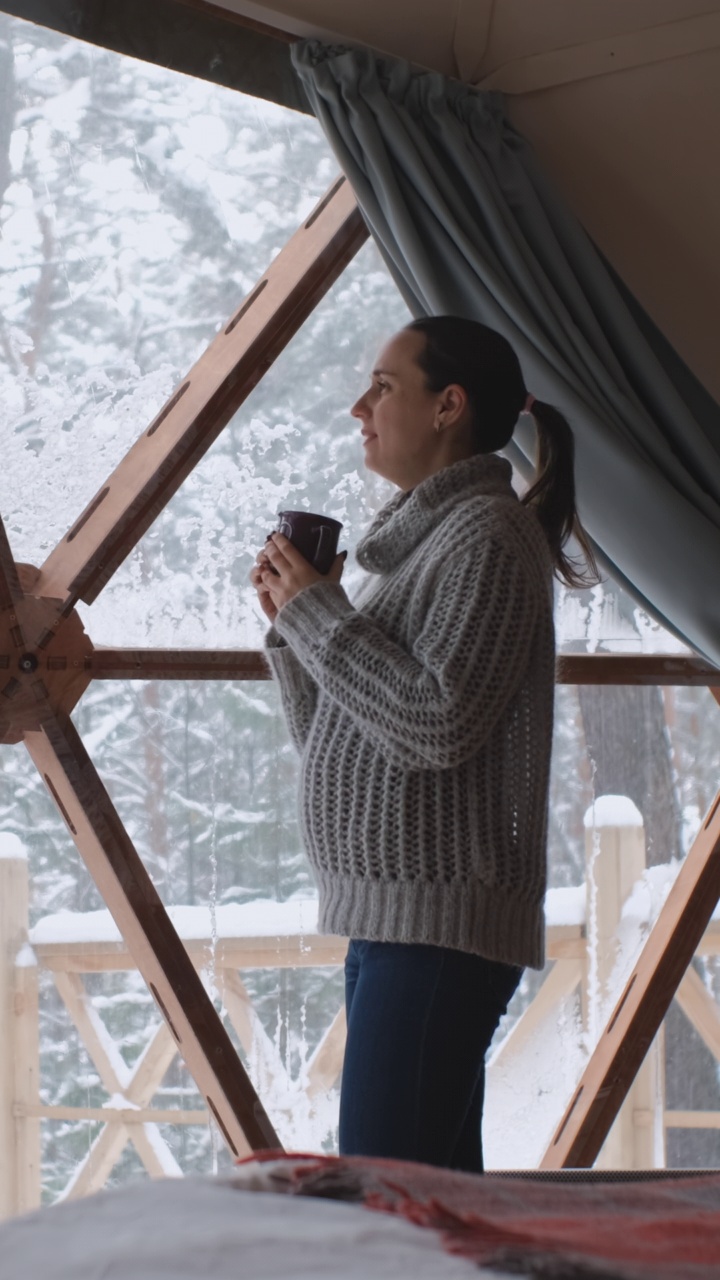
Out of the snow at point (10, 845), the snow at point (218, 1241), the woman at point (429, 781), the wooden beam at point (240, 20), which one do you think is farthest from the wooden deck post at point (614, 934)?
the snow at point (218, 1241)

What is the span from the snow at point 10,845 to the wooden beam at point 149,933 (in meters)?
0.09

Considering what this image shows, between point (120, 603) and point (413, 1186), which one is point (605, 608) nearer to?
point (120, 603)

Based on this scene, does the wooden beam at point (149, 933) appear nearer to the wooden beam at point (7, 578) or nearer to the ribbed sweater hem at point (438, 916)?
the wooden beam at point (7, 578)

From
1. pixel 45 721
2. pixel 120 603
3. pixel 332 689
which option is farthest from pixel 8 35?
pixel 332 689

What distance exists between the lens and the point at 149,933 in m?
2.28

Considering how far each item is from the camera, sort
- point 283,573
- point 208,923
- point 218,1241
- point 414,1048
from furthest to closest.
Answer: point 208,923, point 283,573, point 414,1048, point 218,1241

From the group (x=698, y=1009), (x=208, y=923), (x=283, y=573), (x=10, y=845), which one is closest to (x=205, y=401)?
(x=283, y=573)

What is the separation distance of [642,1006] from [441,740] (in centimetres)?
136

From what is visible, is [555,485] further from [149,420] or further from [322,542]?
[149,420]

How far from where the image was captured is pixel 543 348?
2.41 m

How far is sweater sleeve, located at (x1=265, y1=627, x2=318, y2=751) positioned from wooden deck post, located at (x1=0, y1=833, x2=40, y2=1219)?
28.4 inches

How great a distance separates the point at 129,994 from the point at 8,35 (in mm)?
1700

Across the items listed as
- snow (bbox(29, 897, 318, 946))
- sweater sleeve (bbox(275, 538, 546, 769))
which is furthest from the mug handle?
snow (bbox(29, 897, 318, 946))

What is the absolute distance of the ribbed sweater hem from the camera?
1.57 meters
